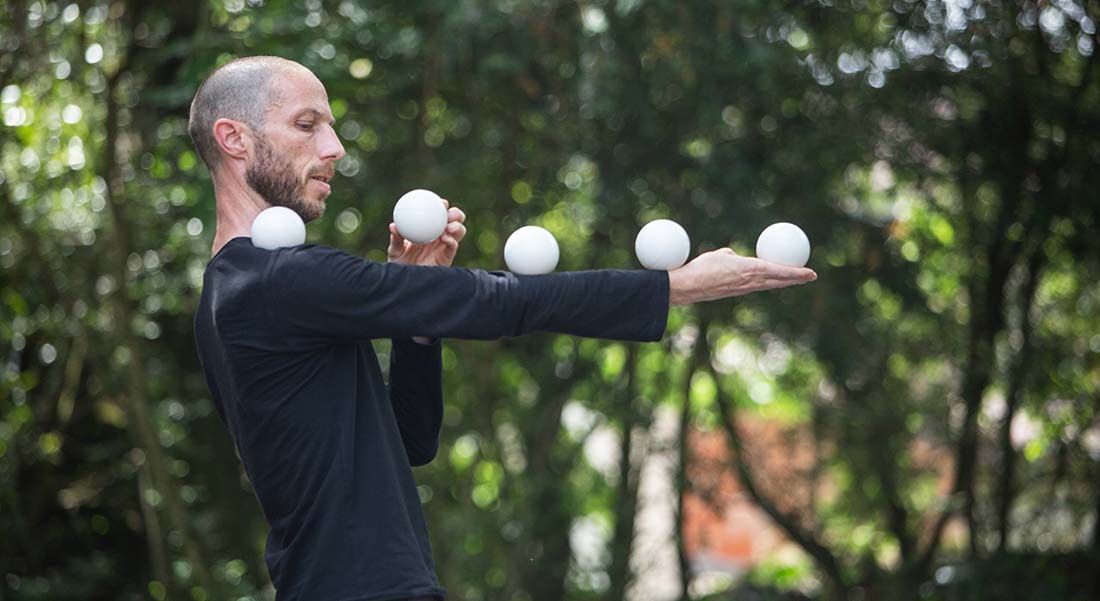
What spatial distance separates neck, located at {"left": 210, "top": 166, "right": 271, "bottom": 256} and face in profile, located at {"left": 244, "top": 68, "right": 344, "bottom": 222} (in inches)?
0.5

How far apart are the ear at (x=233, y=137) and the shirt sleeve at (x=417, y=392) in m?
0.34

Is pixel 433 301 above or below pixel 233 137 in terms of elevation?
below

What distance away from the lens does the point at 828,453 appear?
448cm

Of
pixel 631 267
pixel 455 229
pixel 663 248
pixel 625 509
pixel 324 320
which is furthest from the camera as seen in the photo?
pixel 625 509

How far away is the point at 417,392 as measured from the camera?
1826 mm

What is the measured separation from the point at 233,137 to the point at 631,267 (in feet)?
7.14

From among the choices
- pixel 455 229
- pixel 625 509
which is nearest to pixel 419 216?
pixel 455 229

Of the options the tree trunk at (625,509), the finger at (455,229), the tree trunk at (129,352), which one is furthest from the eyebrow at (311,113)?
the tree trunk at (625,509)

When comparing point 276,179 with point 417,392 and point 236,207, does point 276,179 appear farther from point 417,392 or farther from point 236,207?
point 417,392

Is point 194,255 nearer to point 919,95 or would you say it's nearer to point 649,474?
point 649,474

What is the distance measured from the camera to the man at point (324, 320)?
4.96ft

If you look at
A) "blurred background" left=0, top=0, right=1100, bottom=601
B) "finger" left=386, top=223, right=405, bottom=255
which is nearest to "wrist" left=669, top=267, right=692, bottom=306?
"finger" left=386, top=223, right=405, bottom=255

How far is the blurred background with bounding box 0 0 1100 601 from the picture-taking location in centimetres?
348

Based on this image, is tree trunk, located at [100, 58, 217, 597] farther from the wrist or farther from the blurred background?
the wrist
